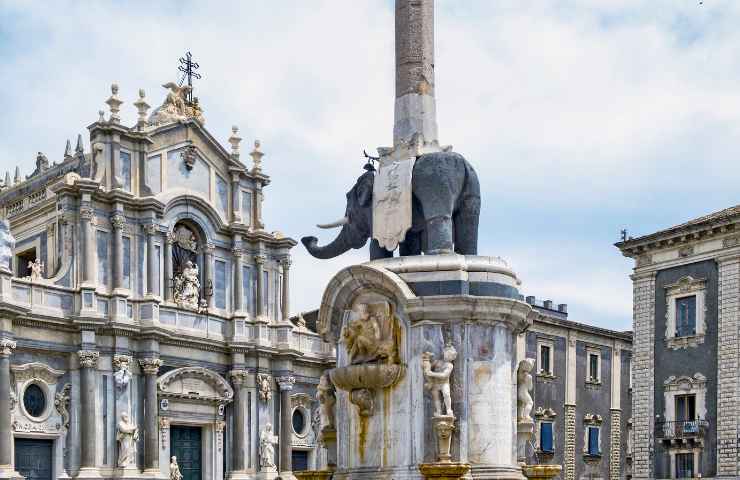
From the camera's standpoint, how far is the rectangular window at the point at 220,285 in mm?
38531

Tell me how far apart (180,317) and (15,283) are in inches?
238

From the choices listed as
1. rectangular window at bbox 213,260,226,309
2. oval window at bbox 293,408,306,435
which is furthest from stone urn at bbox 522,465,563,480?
oval window at bbox 293,408,306,435

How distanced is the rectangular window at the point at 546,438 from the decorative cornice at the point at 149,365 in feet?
52.9

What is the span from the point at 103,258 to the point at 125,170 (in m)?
3.01

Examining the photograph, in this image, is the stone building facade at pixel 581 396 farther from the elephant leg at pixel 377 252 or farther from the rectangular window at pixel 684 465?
the elephant leg at pixel 377 252

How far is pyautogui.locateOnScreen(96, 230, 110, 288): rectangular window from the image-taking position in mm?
34719

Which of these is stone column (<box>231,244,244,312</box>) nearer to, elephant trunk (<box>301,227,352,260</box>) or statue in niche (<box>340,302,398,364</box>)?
Answer: elephant trunk (<box>301,227,352,260</box>)

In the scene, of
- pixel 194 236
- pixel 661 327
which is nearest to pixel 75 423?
pixel 194 236

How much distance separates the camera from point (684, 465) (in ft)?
114

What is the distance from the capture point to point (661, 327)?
119 ft

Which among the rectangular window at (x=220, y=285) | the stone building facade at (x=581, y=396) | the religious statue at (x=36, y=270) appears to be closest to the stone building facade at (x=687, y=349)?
the stone building facade at (x=581, y=396)

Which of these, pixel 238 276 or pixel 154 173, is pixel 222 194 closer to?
pixel 238 276

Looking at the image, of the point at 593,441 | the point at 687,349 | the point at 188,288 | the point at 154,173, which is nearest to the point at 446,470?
the point at 687,349

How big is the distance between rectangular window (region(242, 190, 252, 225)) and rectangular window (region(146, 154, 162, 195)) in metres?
3.95
